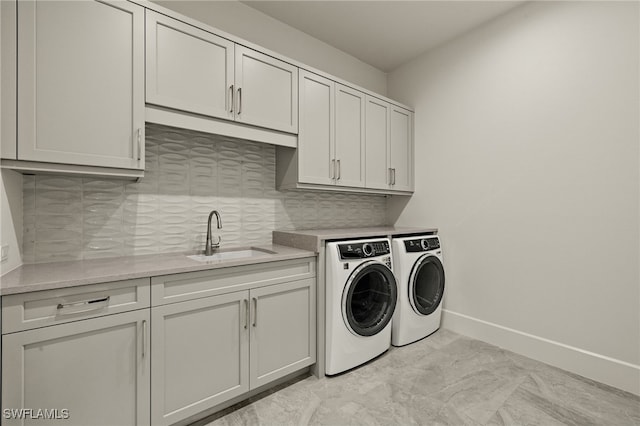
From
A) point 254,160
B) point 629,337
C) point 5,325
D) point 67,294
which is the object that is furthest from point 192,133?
point 629,337

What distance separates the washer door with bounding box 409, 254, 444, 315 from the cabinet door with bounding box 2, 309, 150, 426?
2.04 metres

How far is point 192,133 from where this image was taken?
2.11m

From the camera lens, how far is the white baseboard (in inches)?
74.2

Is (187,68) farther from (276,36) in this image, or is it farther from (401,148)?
(401,148)

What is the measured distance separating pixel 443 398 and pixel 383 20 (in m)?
2.95

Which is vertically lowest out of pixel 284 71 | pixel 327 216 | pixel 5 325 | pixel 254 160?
pixel 5 325

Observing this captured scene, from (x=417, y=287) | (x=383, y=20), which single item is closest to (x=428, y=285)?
(x=417, y=287)

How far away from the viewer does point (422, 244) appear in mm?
2590

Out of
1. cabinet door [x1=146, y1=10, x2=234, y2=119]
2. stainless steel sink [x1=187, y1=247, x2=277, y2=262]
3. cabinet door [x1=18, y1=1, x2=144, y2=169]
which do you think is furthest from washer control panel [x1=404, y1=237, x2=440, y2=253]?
cabinet door [x1=18, y1=1, x2=144, y2=169]

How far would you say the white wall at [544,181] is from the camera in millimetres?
1908

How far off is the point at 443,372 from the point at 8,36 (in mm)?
3084

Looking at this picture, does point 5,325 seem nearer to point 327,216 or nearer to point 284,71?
point 284,71

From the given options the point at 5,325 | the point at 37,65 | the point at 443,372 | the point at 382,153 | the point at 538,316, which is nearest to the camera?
the point at 5,325
